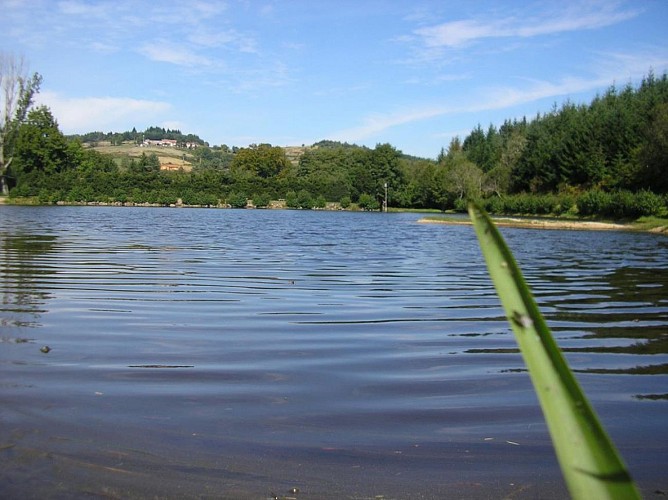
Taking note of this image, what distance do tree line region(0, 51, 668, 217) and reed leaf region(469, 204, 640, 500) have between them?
52568mm

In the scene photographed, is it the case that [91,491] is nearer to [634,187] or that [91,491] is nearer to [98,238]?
[98,238]

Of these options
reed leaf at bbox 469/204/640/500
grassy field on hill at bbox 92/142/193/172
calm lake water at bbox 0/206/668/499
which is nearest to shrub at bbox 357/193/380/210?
grassy field on hill at bbox 92/142/193/172

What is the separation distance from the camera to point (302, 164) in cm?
12900

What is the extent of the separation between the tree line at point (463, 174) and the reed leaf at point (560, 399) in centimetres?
5257

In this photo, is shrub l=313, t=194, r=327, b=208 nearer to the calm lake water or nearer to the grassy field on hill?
the grassy field on hill

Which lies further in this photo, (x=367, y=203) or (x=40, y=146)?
(x=367, y=203)

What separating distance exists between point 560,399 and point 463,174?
8742 centimetres

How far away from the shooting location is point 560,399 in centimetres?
52

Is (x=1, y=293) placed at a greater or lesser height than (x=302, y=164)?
lesser

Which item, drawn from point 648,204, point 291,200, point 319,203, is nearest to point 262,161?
point 291,200

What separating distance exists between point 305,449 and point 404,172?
336 feet

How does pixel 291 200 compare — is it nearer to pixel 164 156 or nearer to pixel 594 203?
pixel 594 203

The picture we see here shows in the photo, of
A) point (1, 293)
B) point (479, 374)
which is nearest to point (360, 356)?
point (479, 374)

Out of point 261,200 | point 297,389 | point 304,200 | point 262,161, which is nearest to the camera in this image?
point 297,389
